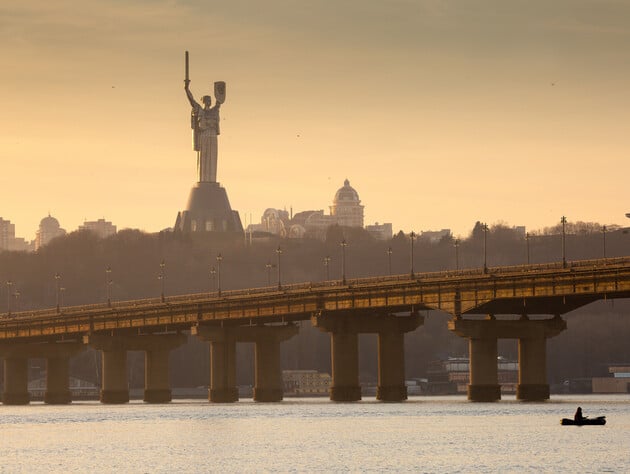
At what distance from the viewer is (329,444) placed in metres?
147

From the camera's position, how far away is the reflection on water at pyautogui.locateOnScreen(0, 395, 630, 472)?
422ft

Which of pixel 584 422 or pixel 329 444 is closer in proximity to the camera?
pixel 329 444

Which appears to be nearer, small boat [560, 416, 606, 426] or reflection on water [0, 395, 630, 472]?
reflection on water [0, 395, 630, 472]

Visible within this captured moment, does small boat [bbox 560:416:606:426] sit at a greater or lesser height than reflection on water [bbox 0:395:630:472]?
greater

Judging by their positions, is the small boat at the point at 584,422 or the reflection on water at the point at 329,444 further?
the small boat at the point at 584,422

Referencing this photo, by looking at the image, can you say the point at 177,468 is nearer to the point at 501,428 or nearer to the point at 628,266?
the point at 501,428

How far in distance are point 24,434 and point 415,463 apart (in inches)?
2136

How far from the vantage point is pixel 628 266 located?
19150 centimetres

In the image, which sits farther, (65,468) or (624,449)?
(624,449)

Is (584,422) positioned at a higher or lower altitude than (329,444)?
higher

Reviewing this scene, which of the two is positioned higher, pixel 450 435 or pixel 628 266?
pixel 628 266

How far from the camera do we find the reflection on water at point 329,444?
128625 millimetres

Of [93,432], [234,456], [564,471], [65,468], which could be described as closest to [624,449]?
[564,471]

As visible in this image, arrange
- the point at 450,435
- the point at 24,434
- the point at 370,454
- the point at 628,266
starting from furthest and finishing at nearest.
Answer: the point at 628,266, the point at 24,434, the point at 450,435, the point at 370,454
